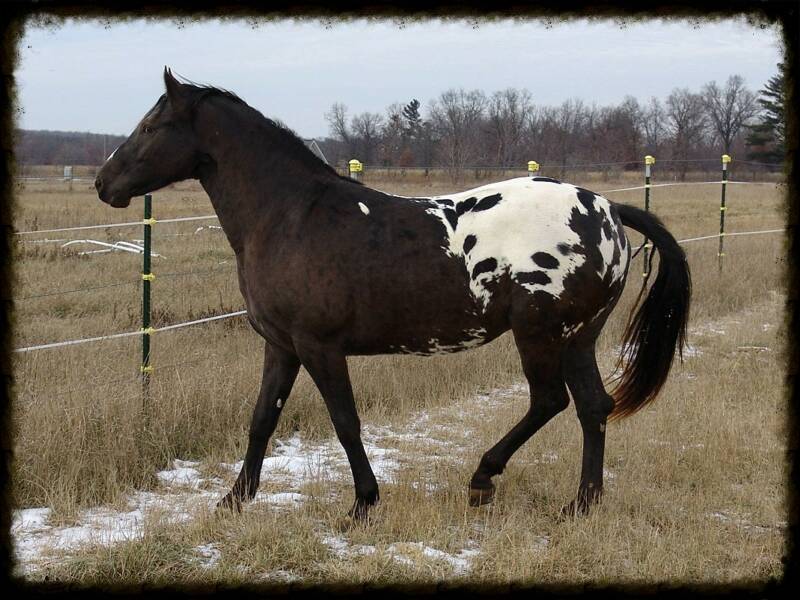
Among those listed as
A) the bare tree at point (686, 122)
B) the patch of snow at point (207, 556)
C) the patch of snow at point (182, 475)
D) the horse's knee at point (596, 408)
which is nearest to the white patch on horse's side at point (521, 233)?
the horse's knee at point (596, 408)

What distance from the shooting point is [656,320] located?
14.6ft

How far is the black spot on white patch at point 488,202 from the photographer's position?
160 inches

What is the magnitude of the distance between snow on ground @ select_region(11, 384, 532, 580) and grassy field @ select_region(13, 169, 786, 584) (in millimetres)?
25

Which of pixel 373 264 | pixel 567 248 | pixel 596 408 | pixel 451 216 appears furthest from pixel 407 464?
pixel 567 248

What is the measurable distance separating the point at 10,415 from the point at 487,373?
431 cm

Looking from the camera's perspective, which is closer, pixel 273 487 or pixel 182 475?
pixel 273 487

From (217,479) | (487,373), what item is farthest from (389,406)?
(217,479)

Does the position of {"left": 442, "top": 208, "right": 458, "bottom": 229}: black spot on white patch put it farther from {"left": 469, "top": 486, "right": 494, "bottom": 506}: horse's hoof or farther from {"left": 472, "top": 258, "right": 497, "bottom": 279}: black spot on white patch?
{"left": 469, "top": 486, "right": 494, "bottom": 506}: horse's hoof

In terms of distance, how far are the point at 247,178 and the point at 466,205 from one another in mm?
1239

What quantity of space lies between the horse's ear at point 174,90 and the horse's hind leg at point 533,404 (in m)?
2.27

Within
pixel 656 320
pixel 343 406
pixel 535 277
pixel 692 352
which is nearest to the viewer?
pixel 535 277

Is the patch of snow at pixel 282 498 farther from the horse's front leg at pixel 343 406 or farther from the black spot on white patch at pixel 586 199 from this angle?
the black spot on white patch at pixel 586 199

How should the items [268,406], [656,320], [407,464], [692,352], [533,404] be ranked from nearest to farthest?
1. [533,404]
2. [268,406]
3. [656,320]
4. [407,464]
5. [692,352]

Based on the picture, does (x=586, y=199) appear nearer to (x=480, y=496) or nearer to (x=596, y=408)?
(x=596, y=408)
